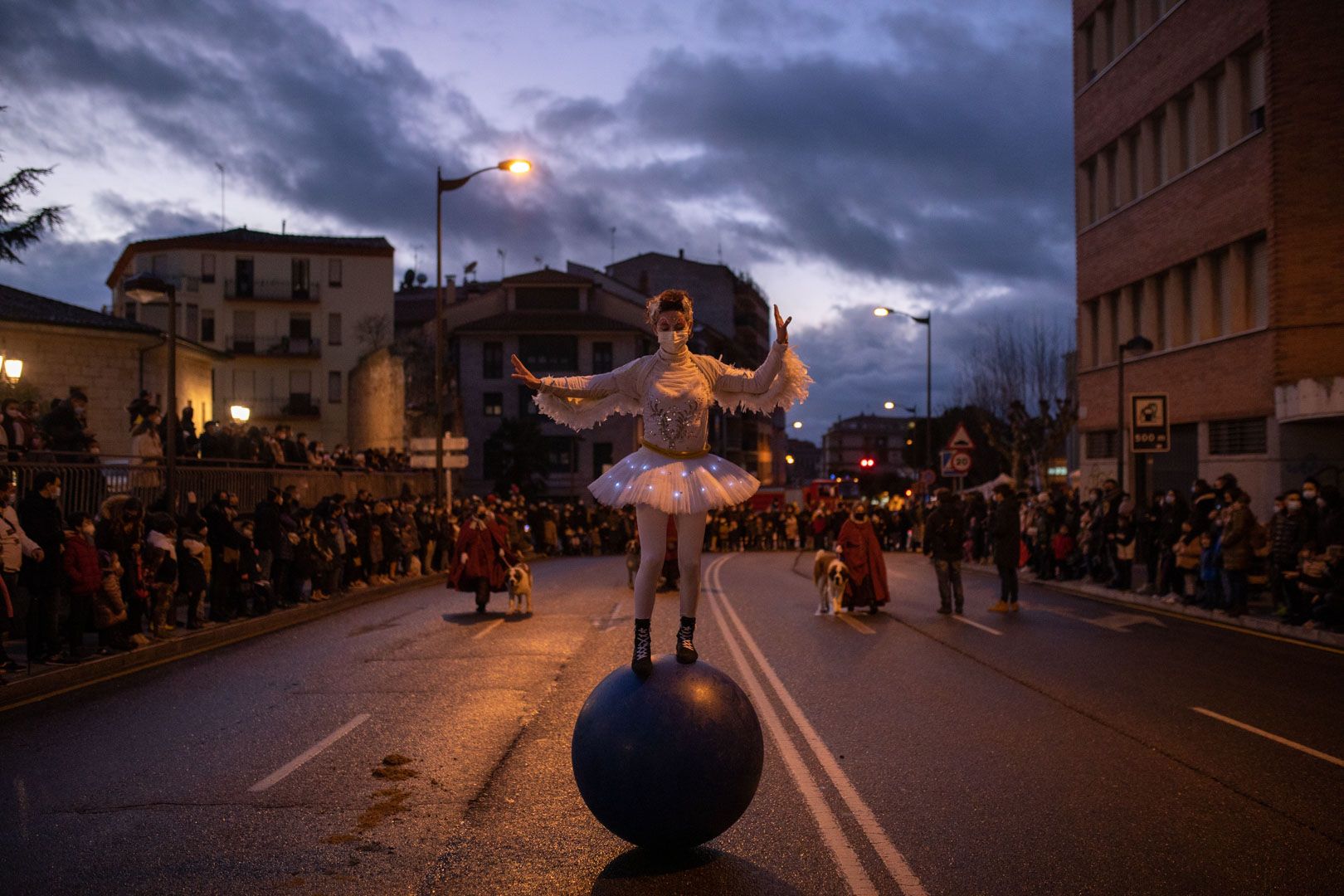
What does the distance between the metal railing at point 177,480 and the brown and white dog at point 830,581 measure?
10800 mm

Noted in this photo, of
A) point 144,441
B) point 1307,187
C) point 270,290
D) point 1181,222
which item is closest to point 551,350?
point 270,290

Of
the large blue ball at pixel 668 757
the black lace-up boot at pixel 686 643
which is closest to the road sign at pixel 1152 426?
the black lace-up boot at pixel 686 643

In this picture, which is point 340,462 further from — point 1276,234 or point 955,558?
point 1276,234

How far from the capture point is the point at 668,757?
543 cm

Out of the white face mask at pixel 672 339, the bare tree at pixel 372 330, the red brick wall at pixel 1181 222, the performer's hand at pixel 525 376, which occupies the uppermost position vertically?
the bare tree at pixel 372 330

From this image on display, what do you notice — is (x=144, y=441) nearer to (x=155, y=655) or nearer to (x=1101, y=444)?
(x=155, y=655)

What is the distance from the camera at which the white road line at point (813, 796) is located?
562 cm

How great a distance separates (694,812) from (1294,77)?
26260 mm

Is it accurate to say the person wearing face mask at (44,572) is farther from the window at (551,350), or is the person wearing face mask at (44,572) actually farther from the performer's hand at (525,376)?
the window at (551,350)

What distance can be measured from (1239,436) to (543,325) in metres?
49.3

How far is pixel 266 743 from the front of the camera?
8898 mm

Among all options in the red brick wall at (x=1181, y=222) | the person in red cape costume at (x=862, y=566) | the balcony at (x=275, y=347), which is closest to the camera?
the person in red cape costume at (x=862, y=566)

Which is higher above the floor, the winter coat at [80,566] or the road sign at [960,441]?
the road sign at [960,441]

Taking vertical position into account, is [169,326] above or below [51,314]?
below
